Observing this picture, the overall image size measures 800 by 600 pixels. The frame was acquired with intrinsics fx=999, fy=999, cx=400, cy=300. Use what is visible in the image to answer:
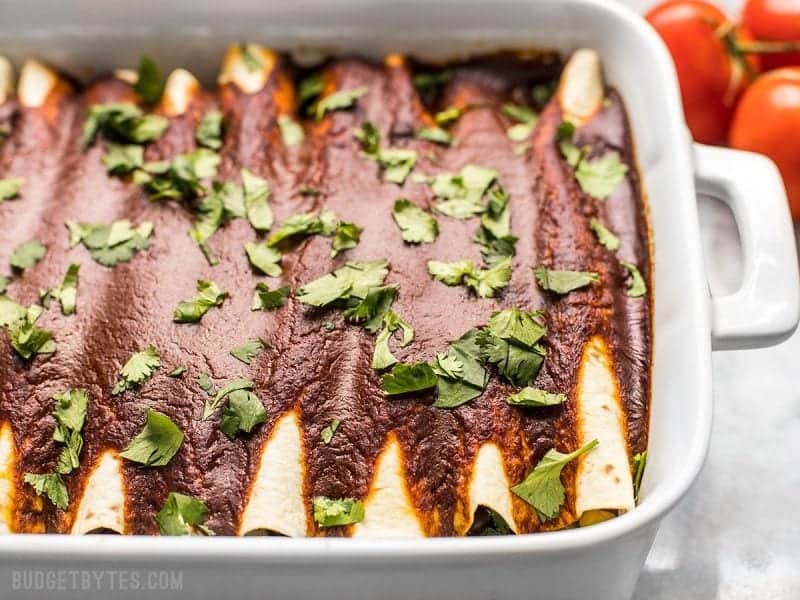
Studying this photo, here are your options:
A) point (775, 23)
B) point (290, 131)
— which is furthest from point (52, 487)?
point (775, 23)

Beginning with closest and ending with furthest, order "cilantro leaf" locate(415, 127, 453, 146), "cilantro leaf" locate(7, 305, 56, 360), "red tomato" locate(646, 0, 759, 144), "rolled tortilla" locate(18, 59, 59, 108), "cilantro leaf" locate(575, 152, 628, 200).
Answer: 1. "cilantro leaf" locate(7, 305, 56, 360)
2. "cilantro leaf" locate(575, 152, 628, 200)
3. "cilantro leaf" locate(415, 127, 453, 146)
4. "rolled tortilla" locate(18, 59, 59, 108)
5. "red tomato" locate(646, 0, 759, 144)

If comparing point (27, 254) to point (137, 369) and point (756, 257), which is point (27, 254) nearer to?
point (137, 369)

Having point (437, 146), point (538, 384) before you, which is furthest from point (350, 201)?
point (538, 384)

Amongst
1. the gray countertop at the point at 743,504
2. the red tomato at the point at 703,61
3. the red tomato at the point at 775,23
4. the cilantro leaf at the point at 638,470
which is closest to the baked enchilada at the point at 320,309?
the cilantro leaf at the point at 638,470

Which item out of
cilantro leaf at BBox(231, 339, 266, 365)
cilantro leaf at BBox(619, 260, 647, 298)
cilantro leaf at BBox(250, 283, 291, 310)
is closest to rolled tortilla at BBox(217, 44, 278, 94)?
cilantro leaf at BBox(250, 283, 291, 310)

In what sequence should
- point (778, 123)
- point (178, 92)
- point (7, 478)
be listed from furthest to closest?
point (778, 123)
point (178, 92)
point (7, 478)

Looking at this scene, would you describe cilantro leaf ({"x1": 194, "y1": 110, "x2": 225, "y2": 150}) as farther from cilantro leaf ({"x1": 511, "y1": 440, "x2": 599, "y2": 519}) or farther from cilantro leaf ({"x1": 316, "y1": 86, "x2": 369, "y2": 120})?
cilantro leaf ({"x1": 511, "y1": 440, "x2": 599, "y2": 519})
